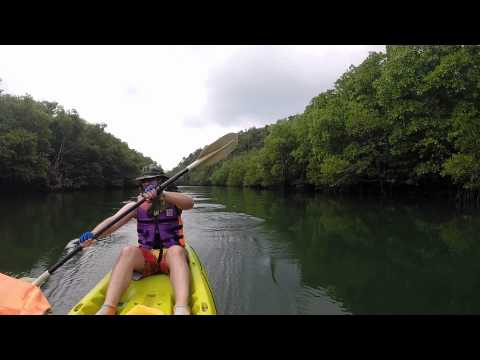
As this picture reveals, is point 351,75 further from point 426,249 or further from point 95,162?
point 95,162

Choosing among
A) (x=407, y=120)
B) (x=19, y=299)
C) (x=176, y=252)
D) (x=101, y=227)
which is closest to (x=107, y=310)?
(x=19, y=299)

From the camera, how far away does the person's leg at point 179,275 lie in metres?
3.17

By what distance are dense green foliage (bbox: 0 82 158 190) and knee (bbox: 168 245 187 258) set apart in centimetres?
3011

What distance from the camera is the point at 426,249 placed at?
7.72m

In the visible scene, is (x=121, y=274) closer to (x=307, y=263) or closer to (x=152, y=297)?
(x=152, y=297)

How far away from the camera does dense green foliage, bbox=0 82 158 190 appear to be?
28703 mm

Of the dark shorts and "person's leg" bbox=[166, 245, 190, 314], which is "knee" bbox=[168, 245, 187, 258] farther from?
the dark shorts

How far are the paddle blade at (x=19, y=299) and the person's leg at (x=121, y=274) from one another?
64cm

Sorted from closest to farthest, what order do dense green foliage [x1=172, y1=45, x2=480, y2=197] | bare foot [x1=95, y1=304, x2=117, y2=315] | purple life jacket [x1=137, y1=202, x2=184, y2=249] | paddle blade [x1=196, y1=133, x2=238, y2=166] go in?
bare foot [x1=95, y1=304, x2=117, y2=315]
purple life jacket [x1=137, y1=202, x2=184, y2=249]
paddle blade [x1=196, y1=133, x2=238, y2=166]
dense green foliage [x1=172, y1=45, x2=480, y2=197]

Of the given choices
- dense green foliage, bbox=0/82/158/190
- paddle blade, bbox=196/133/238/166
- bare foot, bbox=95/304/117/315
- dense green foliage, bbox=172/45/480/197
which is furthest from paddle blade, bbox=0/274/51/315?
dense green foliage, bbox=0/82/158/190

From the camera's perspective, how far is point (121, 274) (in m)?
3.31

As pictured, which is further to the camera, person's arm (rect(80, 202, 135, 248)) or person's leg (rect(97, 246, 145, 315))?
person's arm (rect(80, 202, 135, 248))

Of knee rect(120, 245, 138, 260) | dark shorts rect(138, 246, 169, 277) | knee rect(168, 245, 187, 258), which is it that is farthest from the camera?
dark shorts rect(138, 246, 169, 277)
